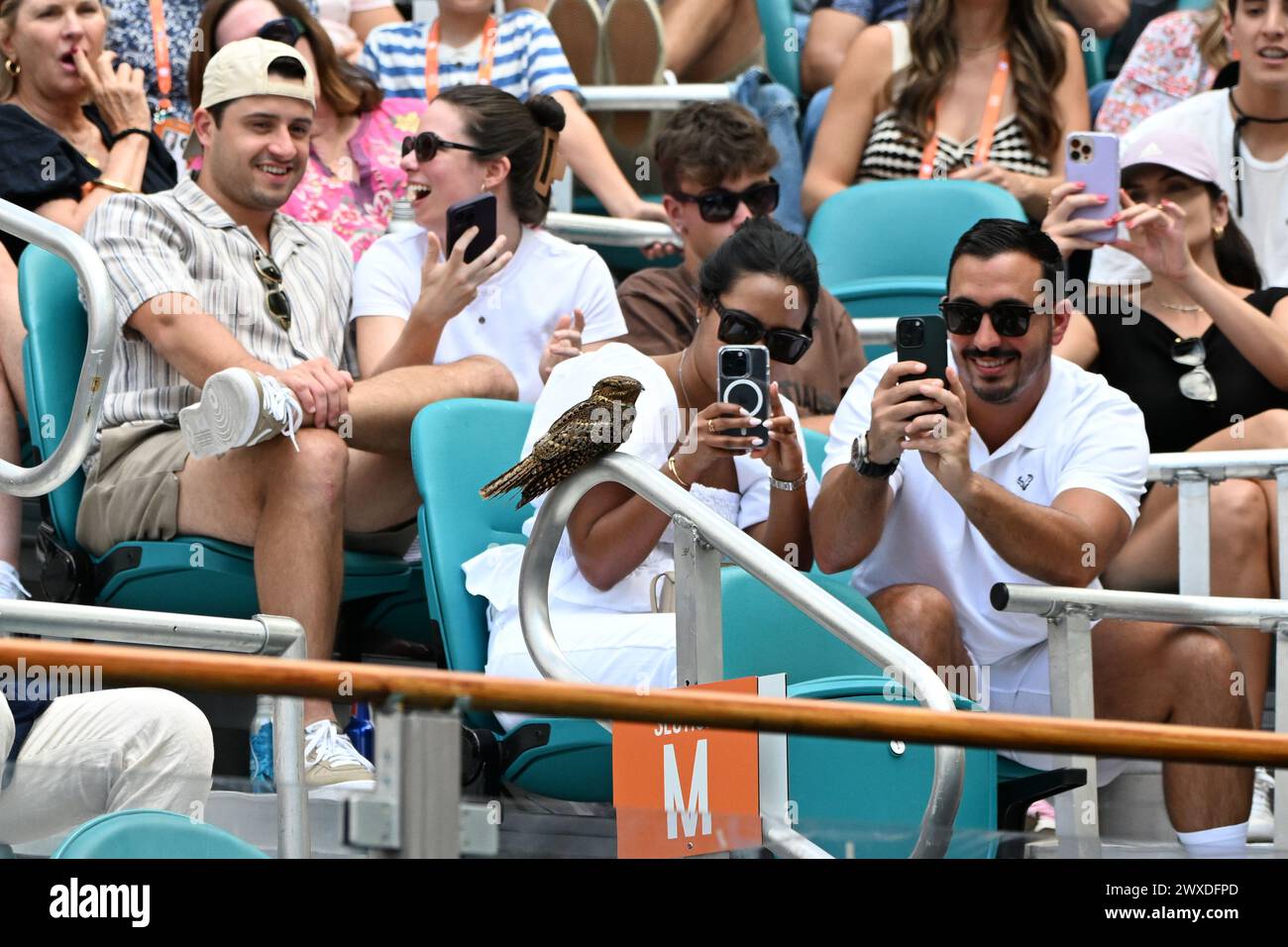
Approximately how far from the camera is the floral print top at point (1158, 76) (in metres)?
5.27

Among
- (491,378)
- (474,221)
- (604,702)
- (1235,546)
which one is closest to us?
(604,702)

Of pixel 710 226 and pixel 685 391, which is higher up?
pixel 710 226

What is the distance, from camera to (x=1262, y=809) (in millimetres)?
3391

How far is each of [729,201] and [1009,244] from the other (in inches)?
36.7

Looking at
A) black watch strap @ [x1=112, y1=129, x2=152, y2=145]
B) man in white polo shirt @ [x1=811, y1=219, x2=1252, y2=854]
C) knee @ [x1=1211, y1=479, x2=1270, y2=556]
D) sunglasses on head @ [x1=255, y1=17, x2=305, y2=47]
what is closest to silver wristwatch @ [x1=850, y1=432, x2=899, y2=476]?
man in white polo shirt @ [x1=811, y1=219, x2=1252, y2=854]

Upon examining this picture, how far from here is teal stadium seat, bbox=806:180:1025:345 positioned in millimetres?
4742

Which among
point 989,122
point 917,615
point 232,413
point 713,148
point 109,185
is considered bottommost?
point 917,615

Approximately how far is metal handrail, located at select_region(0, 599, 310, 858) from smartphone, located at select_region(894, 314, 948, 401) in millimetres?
1159

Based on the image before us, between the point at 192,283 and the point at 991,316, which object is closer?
the point at 991,316

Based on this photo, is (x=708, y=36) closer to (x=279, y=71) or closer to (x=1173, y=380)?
(x=279, y=71)

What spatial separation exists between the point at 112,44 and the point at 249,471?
1749mm

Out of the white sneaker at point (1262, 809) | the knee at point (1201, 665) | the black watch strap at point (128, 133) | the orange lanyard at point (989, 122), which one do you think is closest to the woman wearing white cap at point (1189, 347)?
the white sneaker at point (1262, 809)

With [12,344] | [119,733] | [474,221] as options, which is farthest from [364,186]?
[119,733]
